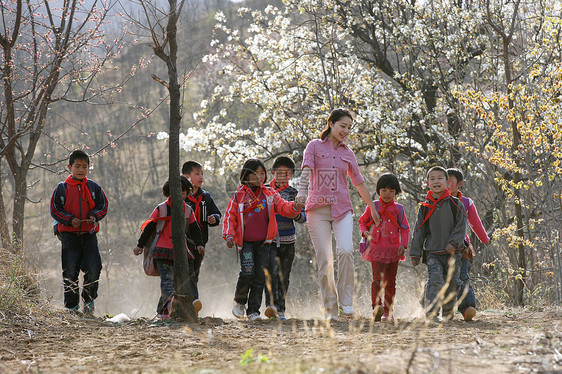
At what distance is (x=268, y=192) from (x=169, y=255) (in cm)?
126

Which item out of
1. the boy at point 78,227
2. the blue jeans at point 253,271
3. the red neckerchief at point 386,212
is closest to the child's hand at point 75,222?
the boy at point 78,227

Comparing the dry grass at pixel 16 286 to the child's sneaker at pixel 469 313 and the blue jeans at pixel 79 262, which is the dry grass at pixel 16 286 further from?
the child's sneaker at pixel 469 313

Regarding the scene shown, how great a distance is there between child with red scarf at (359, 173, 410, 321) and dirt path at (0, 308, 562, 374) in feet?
2.72

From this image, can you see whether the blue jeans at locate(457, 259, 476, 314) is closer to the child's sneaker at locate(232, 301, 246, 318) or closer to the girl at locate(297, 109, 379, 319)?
the girl at locate(297, 109, 379, 319)

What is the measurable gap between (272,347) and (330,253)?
1.72 metres

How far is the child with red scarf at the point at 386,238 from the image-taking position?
23.0 feet

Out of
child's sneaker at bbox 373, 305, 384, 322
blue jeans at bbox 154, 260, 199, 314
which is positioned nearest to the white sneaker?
child's sneaker at bbox 373, 305, 384, 322

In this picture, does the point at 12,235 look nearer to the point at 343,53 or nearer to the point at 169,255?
the point at 169,255

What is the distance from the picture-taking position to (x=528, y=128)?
8781mm

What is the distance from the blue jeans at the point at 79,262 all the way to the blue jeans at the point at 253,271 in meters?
1.61

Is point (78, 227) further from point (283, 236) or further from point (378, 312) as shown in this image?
point (378, 312)

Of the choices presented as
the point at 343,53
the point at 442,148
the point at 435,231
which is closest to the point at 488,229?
the point at 442,148

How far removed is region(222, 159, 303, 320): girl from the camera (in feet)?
23.0

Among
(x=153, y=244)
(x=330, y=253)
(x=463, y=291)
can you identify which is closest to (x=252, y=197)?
(x=153, y=244)
